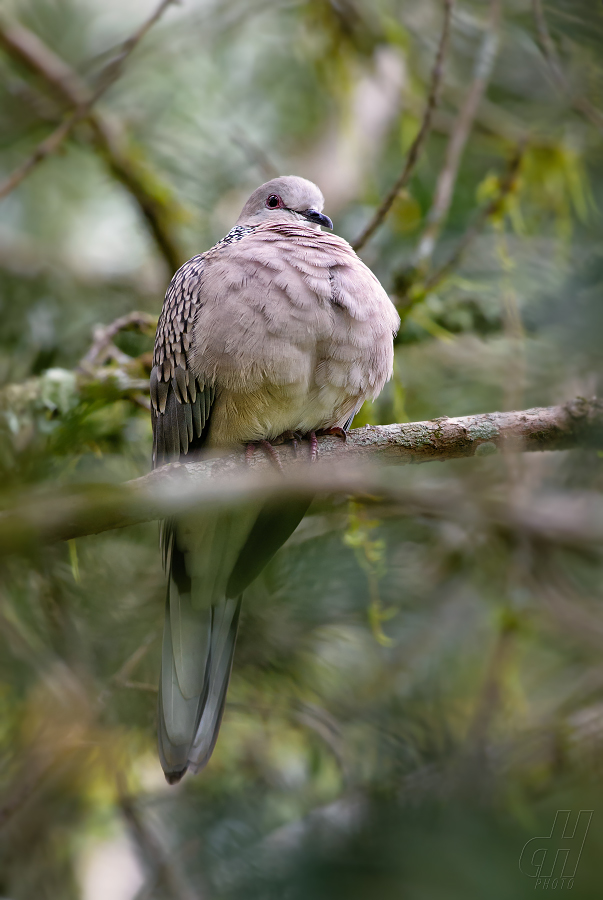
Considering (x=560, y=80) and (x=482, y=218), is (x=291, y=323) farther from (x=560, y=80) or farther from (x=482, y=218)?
(x=560, y=80)

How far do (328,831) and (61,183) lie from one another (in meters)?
5.37

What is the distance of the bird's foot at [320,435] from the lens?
2.96m

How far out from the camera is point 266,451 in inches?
119

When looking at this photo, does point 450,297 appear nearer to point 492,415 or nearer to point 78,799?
point 492,415

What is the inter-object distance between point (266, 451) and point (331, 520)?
1088mm

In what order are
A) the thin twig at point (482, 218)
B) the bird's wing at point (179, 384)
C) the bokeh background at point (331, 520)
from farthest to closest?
the thin twig at point (482, 218) < the bird's wing at point (179, 384) < the bokeh background at point (331, 520)

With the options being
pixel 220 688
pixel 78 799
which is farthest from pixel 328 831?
pixel 78 799

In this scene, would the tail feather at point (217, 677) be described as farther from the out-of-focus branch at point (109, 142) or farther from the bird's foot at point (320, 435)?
the out-of-focus branch at point (109, 142)

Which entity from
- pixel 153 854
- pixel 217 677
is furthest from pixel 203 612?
pixel 153 854

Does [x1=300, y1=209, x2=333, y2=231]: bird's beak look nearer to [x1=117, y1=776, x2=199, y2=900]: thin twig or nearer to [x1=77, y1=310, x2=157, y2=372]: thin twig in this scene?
[x1=77, y1=310, x2=157, y2=372]: thin twig

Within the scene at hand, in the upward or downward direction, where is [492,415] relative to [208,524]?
upward

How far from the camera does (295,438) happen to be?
3.14 meters

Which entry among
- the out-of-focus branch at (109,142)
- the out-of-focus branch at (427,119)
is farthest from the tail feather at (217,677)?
the out-of-focus branch at (109,142)

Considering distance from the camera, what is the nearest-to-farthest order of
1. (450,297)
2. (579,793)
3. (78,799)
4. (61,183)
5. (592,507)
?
(579,793) < (592,507) < (78,799) < (450,297) < (61,183)
